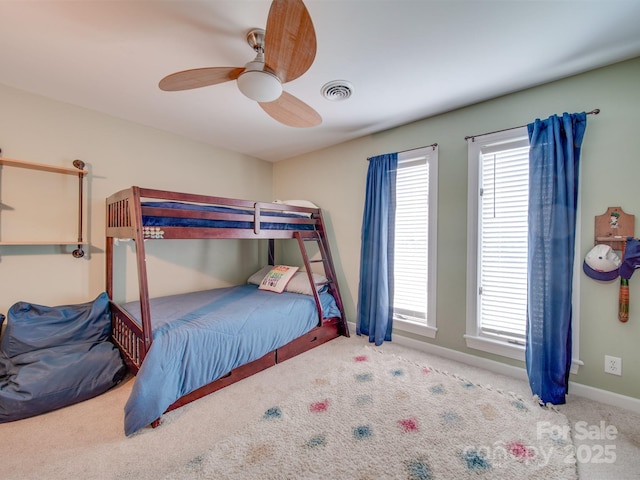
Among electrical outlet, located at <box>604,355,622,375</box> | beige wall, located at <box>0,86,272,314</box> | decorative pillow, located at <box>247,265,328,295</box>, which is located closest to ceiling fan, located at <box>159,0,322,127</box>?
beige wall, located at <box>0,86,272,314</box>

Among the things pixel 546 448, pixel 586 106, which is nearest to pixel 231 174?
pixel 586 106

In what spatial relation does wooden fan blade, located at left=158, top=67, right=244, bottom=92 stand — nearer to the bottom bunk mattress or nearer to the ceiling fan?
the ceiling fan

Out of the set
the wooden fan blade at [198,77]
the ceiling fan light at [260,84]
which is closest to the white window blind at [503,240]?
the ceiling fan light at [260,84]

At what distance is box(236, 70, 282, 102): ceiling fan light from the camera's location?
1449 millimetres

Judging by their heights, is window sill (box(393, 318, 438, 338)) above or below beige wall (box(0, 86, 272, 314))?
below

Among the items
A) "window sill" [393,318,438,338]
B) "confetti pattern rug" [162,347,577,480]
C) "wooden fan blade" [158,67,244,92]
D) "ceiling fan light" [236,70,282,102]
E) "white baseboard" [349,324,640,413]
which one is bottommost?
"confetti pattern rug" [162,347,577,480]

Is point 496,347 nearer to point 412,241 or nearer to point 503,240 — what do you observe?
point 503,240

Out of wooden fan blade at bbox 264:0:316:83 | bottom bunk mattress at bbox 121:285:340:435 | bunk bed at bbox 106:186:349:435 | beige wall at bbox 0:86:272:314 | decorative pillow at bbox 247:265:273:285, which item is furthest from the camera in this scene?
decorative pillow at bbox 247:265:273:285

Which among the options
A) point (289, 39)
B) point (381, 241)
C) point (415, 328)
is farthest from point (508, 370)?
point (289, 39)

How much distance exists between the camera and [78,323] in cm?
216

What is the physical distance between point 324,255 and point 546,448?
2313 millimetres

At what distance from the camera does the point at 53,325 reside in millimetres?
2061

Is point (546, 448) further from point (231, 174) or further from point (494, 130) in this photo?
point (231, 174)

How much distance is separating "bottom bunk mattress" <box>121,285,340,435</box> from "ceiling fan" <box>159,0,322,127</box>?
1616 mm
